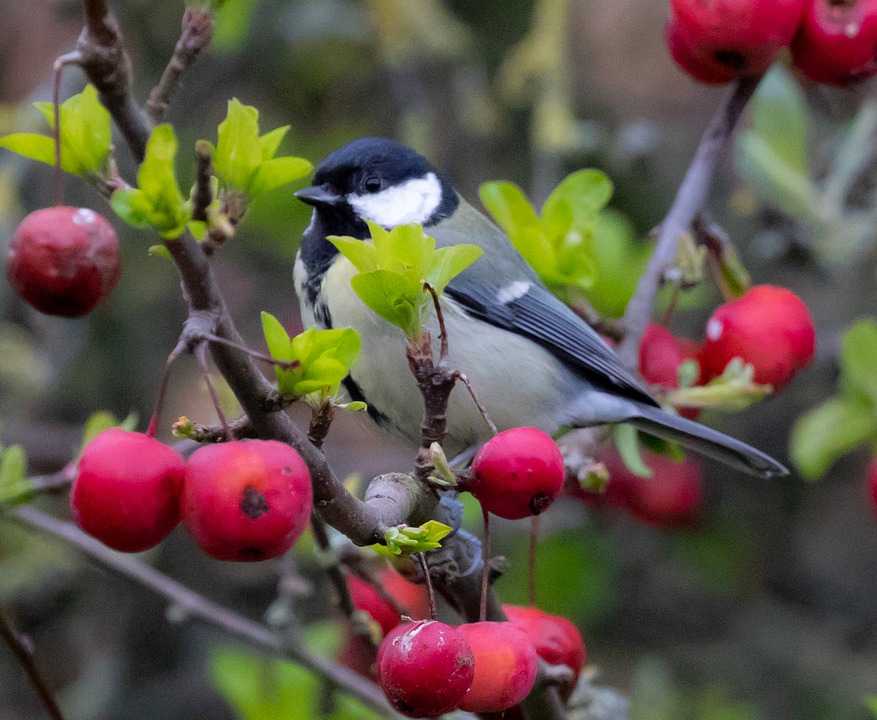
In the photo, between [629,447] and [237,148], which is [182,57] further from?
[629,447]

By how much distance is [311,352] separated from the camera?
71 centimetres

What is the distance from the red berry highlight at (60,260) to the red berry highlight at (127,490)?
0.11m

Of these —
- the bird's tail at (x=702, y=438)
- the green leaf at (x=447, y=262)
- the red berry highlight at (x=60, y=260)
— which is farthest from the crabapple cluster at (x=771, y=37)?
the red berry highlight at (x=60, y=260)

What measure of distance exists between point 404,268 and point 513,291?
2.05ft

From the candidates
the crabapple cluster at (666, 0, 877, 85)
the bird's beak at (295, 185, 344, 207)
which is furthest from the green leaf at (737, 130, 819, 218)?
the bird's beak at (295, 185, 344, 207)

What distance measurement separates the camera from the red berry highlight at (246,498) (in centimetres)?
61

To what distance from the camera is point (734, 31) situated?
1.14 metres

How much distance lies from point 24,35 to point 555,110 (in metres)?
1.50

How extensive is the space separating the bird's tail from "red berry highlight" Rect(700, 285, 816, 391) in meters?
0.10

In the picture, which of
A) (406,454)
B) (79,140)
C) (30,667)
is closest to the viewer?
(79,140)

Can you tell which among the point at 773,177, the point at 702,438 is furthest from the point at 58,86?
the point at 773,177

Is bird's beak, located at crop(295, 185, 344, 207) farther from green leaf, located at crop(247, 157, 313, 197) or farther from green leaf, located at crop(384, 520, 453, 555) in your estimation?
green leaf, located at crop(384, 520, 453, 555)

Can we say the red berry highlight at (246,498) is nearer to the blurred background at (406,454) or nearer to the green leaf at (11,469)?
the green leaf at (11,469)

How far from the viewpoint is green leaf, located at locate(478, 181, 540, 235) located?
1230 millimetres
